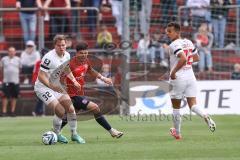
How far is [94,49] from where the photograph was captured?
24719 mm

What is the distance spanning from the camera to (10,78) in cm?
2397

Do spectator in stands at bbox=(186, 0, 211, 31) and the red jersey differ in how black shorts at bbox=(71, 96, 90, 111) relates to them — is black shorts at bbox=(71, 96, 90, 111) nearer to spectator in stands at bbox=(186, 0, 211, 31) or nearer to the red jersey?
the red jersey

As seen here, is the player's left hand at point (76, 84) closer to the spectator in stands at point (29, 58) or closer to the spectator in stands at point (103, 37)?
the spectator in stands at point (29, 58)

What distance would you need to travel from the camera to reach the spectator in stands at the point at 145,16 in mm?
24766

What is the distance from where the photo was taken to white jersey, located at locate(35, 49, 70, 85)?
14.8 metres

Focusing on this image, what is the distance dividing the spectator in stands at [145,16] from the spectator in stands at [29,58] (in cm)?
343

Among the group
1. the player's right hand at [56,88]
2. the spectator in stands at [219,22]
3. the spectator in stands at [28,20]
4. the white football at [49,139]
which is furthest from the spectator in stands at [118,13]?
the white football at [49,139]

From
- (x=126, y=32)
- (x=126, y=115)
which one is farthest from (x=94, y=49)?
(x=126, y=115)

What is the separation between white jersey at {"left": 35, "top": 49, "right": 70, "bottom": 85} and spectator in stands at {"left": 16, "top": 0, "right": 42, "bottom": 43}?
9.70 metres

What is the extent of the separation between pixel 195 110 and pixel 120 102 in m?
8.26

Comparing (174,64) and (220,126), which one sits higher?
(174,64)

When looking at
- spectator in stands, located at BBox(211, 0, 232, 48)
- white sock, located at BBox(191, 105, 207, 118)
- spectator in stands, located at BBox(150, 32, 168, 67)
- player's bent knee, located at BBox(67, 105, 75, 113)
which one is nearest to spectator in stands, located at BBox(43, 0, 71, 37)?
spectator in stands, located at BBox(150, 32, 168, 67)

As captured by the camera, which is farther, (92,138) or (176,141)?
(92,138)

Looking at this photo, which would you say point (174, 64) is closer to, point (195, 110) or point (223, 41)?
point (195, 110)
